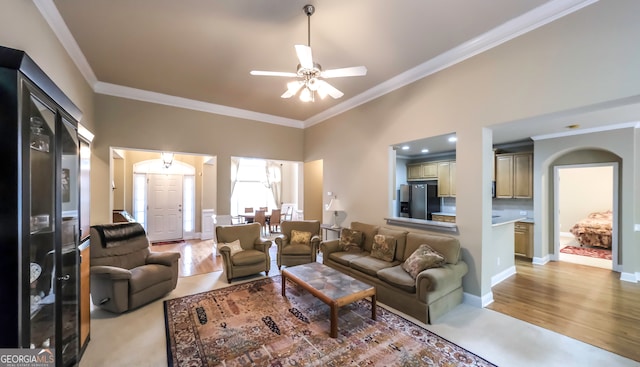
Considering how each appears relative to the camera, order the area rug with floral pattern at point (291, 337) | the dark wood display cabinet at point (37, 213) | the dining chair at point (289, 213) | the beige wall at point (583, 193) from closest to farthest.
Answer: the dark wood display cabinet at point (37, 213) → the area rug with floral pattern at point (291, 337) → the beige wall at point (583, 193) → the dining chair at point (289, 213)

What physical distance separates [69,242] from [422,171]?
760 cm

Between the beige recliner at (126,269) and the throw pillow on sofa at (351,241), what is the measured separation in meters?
2.74

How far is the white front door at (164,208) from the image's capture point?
7.39m

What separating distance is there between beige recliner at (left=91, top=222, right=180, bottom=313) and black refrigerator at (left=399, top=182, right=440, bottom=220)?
6229 mm

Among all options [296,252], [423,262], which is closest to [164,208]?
[296,252]

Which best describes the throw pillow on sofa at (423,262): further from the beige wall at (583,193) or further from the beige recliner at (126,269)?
the beige wall at (583,193)

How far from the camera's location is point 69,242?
1932mm

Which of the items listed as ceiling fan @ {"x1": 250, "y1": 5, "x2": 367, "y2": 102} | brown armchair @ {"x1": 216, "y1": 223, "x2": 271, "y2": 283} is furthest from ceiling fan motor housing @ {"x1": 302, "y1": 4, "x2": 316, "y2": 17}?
brown armchair @ {"x1": 216, "y1": 223, "x2": 271, "y2": 283}

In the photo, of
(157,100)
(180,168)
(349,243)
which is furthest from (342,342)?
(180,168)

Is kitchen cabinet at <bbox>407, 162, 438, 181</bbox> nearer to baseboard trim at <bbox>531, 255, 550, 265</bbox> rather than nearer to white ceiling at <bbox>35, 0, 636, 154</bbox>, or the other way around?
baseboard trim at <bbox>531, 255, 550, 265</bbox>

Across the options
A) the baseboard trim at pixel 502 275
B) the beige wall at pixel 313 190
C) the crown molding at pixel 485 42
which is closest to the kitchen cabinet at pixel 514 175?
the baseboard trim at pixel 502 275

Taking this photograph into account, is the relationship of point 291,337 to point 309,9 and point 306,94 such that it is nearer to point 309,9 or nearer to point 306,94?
point 306,94

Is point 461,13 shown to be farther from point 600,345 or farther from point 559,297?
point 559,297

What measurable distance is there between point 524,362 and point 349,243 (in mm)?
2606
